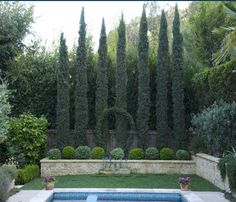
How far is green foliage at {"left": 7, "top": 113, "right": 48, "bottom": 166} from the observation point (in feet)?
55.1

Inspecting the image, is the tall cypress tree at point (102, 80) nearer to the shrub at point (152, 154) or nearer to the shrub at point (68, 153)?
the shrub at point (68, 153)

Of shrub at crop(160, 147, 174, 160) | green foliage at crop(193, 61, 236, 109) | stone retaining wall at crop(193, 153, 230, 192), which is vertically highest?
green foliage at crop(193, 61, 236, 109)

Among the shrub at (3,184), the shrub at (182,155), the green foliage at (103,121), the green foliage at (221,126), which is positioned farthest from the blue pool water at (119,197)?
the green foliage at (103,121)

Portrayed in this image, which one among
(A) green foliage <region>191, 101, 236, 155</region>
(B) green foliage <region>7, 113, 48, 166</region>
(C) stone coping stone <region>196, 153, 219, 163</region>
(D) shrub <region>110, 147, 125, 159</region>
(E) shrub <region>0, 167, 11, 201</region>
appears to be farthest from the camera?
(D) shrub <region>110, 147, 125, 159</region>

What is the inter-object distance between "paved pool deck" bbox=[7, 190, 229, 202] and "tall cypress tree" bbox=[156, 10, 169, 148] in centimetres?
699

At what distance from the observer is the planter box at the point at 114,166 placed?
55.3 ft

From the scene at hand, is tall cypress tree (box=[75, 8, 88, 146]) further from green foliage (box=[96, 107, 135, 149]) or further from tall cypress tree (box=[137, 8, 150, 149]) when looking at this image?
tall cypress tree (box=[137, 8, 150, 149])

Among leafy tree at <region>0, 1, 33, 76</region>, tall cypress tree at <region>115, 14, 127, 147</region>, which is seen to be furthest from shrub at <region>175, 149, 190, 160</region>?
leafy tree at <region>0, 1, 33, 76</region>

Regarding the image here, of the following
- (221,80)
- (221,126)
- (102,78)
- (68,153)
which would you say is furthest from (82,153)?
(221,80)

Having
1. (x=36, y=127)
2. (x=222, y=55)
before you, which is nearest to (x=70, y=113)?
(x=36, y=127)

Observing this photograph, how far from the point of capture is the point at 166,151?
1766cm

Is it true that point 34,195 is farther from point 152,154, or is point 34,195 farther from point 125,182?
point 152,154

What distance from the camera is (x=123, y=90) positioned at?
19.3 m

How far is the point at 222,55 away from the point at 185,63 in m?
11.5
